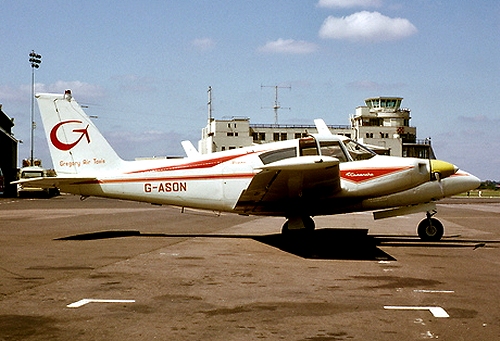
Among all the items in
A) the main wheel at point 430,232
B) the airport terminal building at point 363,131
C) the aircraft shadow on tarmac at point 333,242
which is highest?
the airport terminal building at point 363,131

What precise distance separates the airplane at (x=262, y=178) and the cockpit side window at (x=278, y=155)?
28 millimetres

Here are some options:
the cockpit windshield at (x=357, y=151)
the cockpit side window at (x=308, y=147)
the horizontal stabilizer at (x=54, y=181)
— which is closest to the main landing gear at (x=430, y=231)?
the cockpit windshield at (x=357, y=151)

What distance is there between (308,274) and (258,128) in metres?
103

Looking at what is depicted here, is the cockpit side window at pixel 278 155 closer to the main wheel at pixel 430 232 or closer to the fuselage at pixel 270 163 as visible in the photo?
the fuselage at pixel 270 163

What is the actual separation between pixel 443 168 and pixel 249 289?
821 centimetres

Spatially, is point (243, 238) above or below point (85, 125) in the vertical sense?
below

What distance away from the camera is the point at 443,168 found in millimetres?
15016

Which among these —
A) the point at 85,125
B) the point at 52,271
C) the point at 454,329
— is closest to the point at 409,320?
the point at 454,329

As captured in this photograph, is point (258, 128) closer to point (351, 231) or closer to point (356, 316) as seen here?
point (351, 231)

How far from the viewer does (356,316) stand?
6.95m

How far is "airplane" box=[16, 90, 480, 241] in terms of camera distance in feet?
48.9

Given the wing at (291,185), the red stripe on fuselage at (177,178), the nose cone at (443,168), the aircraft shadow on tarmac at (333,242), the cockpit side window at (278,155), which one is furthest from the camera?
the red stripe on fuselage at (177,178)

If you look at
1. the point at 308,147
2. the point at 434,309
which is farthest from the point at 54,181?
the point at 434,309

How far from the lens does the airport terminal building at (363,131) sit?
4161 inches
